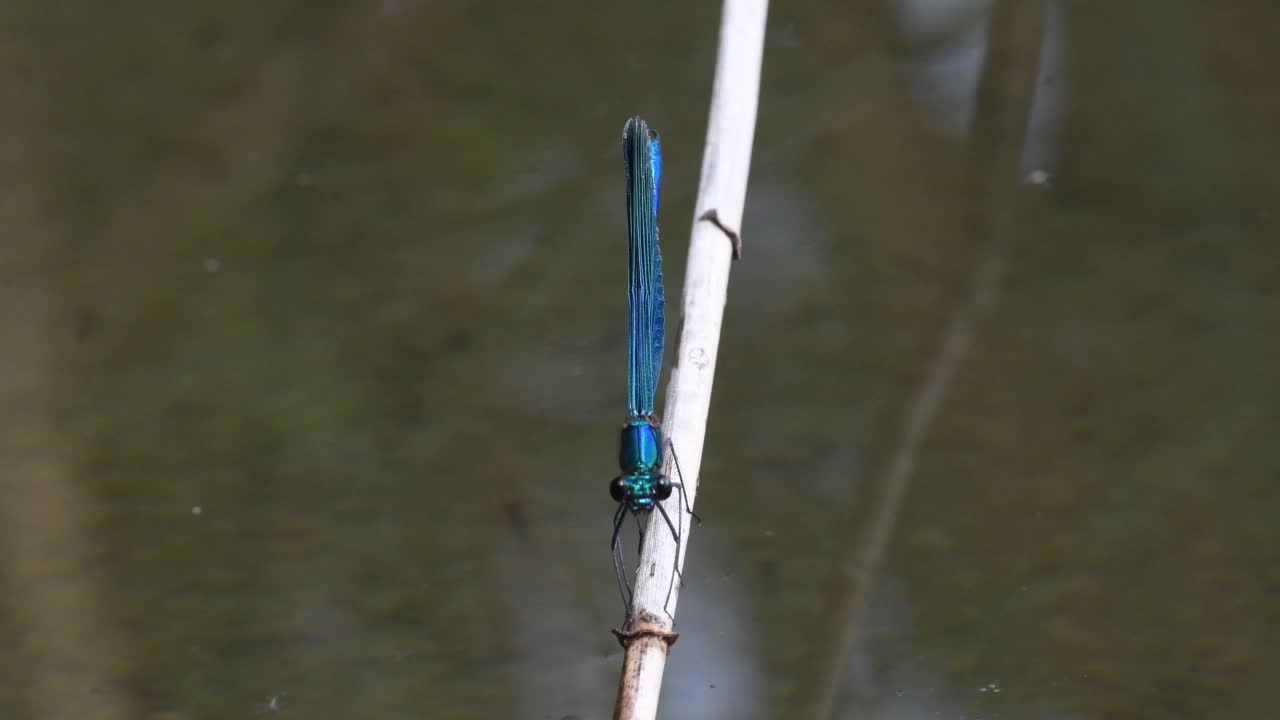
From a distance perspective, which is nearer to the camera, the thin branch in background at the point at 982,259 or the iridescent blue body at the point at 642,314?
the iridescent blue body at the point at 642,314

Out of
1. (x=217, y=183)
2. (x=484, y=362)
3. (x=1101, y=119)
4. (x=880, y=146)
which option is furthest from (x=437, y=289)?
(x=1101, y=119)

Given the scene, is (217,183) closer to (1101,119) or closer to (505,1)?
(505,1)

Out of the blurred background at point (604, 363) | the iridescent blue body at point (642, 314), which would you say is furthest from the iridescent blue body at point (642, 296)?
the blurred background at point (604, 363)

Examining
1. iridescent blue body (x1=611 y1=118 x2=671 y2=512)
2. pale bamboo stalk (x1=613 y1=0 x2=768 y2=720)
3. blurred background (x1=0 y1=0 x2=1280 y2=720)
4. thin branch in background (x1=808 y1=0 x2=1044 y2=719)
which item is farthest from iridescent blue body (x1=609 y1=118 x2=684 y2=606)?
thin branch in background (x1=808 y1=0 x2=1044 y2=719)

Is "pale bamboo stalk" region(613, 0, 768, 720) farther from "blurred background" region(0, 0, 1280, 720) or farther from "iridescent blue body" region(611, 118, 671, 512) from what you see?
"blurred background" region(0, 0, 1280, 720)

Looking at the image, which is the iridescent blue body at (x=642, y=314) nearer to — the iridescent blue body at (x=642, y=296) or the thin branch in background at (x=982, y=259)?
the iridescent blue body at (x=642, y=296)

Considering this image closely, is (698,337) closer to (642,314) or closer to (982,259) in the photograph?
(642,314)
